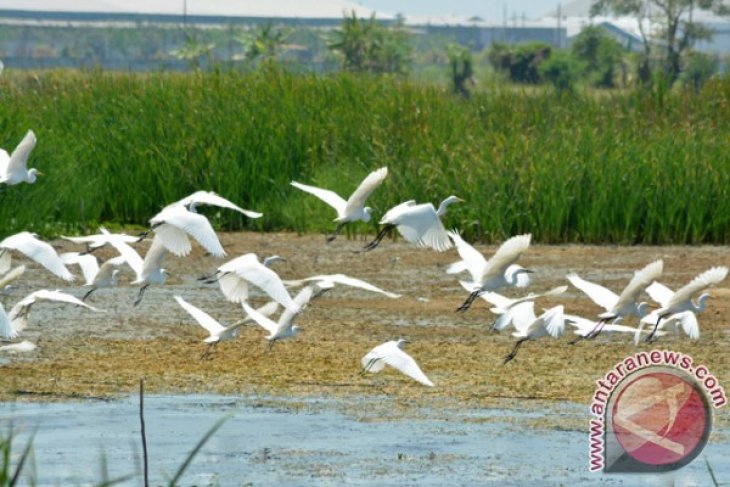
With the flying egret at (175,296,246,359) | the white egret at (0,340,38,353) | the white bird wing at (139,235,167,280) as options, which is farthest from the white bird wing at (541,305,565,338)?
the white egret at (0,340,38,353)

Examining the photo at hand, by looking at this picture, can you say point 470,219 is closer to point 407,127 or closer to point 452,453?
point 407,127

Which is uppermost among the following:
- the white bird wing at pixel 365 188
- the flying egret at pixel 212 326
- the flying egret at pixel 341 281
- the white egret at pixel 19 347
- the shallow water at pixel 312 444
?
the white bird wing at pixel 365 188

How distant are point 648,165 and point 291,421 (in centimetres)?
873

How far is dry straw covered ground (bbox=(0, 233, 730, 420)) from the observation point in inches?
384

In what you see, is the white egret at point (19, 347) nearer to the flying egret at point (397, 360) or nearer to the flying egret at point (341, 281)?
the flying egret at point (341, 281)

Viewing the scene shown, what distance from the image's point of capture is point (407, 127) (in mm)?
19125

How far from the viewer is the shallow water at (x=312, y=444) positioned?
7.52 m

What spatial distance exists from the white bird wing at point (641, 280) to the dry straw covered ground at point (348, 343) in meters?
0.54

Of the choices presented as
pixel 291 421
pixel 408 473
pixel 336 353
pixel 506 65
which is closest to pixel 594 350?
pixel 336 353

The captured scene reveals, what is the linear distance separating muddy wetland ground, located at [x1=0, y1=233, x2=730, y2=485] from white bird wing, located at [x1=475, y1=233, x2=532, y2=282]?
0.63m

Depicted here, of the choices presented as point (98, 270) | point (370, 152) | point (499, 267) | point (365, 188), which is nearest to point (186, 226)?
point (365, 188)

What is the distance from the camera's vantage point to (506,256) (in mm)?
9633

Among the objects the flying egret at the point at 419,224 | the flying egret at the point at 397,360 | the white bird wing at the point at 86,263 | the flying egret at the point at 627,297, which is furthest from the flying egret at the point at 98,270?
the flying egret at the point at 627,297

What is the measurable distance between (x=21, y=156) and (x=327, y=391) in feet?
8.54
